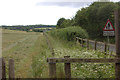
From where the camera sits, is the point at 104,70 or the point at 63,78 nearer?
the point at 63,78

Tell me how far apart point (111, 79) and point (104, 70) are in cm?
104

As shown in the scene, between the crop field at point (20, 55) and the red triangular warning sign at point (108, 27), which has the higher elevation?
the red triangular warning sign at point (108, 27)

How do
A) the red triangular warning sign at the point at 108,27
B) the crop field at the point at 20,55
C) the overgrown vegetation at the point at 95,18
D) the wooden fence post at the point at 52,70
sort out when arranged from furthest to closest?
the overgrown vegetation at the point at 95,18 → the red triangular warning sign at the point at 108,27 → the crop field at the point at 20,55 → the wooden fence post at the point at 52,70

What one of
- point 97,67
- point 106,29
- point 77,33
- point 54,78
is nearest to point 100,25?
point 77,33

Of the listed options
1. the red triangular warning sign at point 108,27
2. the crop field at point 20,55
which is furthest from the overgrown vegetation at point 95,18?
the red triangular warning sign at point 108,27

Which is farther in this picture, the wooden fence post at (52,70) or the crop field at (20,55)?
the crop field at (20,55)

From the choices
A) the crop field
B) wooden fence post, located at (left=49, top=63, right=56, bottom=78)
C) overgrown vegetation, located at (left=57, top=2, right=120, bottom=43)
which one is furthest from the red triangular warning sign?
overgrown vegetation, located at (left=57, top=2, right=120, bottom=43)

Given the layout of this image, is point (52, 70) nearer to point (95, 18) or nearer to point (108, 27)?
point (108, 27)

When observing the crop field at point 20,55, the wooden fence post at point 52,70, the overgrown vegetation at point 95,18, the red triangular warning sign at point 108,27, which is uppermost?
the overgrown vegetation at point 95,18

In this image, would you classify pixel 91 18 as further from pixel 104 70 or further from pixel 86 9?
pixel 104 70

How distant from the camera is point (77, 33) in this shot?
18.8 meters

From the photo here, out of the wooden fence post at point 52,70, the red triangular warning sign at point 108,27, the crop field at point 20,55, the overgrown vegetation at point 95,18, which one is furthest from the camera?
the overgrown vegetation at point 95,18

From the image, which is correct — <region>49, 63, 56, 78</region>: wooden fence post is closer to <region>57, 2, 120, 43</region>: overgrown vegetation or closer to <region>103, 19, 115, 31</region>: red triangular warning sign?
<region>103, 19, 115, 31</region>: red triangular warning sign

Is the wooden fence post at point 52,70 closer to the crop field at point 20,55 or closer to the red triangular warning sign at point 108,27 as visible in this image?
the crop field at point 20,55
